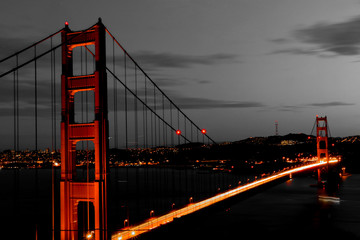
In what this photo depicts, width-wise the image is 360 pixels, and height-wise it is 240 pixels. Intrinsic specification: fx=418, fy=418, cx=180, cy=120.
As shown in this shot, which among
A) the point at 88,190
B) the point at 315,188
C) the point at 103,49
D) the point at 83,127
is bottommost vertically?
the point at 315,188

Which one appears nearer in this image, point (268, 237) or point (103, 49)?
point (103, 49)

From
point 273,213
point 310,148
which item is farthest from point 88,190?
point 310,148

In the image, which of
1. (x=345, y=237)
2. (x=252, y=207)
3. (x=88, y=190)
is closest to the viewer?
(x=88, y=190)

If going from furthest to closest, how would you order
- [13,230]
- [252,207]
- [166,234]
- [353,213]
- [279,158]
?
[279,158] → [252,207] → [353,213] → [13,230] → [166,234]

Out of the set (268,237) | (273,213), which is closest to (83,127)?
(268,237)

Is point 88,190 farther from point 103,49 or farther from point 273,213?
point 273,213

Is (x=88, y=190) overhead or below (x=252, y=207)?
overhead

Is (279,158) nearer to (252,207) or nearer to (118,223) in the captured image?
(252,207)
